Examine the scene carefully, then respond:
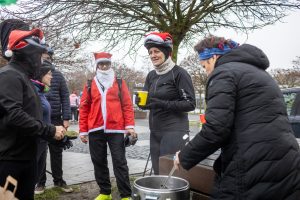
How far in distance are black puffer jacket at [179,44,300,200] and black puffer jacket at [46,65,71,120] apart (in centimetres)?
302

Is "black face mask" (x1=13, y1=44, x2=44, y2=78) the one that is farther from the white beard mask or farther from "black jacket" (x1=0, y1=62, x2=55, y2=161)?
the white beard mask

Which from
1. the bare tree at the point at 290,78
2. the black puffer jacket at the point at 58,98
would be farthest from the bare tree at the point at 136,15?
the bare tree at the point at 290,78

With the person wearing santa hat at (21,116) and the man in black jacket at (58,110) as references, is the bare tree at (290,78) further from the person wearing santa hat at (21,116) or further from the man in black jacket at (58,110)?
the person wearing santa hat at (21,116)

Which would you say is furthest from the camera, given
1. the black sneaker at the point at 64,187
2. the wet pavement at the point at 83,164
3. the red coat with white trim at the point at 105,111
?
the wet pavement at the point at 83,164

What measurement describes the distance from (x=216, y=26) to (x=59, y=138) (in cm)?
459

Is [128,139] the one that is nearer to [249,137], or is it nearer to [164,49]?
[164,49]

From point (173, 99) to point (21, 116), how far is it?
1.88 meters

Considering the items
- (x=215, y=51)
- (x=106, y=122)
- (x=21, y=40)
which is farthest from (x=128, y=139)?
(x=215, y=51)

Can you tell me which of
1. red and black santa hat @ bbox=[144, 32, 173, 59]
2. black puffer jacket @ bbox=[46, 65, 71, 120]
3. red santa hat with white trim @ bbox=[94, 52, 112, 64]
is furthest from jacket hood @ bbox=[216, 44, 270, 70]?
black puffer jacket @ bbox=[46, 65, 71, 120]

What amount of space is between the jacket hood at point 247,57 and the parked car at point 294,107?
3886mm

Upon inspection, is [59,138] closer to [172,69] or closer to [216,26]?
[172,69]

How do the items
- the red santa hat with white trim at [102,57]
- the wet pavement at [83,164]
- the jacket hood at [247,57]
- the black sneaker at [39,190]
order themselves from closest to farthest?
the jacket hood at [247,57], the red santa hat with white trim at [102,57], the black sneaker at [39,190], the wet pavement at [83,164]

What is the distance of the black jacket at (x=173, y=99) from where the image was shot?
3.93 metres

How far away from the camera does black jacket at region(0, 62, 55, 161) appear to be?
262cm
